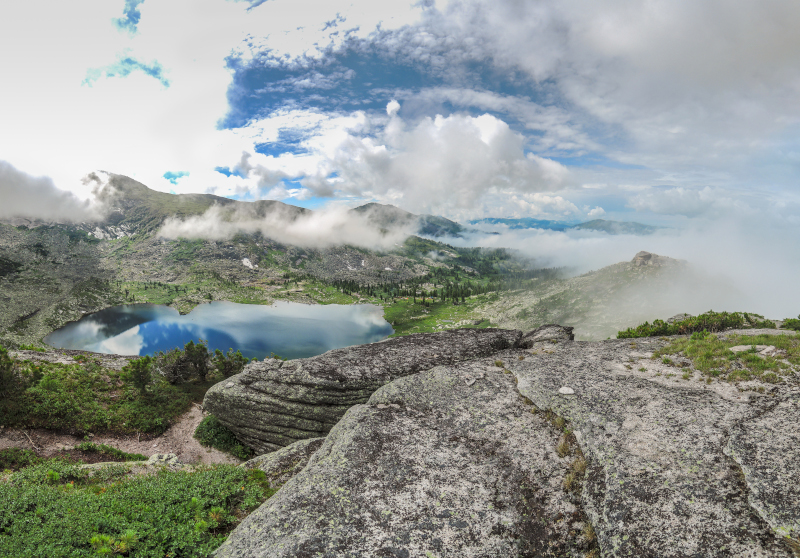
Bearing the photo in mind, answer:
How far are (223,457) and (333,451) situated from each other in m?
23.5

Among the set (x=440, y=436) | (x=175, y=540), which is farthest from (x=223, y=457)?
(x=440, y=436)

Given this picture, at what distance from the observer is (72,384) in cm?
3488

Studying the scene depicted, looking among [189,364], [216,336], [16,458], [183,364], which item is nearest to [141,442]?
[16,458]

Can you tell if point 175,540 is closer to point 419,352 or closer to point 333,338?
point 419,352

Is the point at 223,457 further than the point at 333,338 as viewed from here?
No

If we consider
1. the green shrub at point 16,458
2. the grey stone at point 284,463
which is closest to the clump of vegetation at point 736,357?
the grey stone at point 284,463

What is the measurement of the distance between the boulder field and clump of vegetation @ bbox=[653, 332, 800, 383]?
25.5 inches

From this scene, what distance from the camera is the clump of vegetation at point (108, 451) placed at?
2647 cm

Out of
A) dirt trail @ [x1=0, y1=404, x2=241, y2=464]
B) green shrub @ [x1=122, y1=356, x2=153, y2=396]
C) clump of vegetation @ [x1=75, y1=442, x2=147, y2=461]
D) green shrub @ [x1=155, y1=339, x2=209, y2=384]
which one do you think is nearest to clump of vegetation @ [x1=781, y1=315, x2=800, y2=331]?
dirt trail @ [x1=0, y1=404, x2=241, y2=464]

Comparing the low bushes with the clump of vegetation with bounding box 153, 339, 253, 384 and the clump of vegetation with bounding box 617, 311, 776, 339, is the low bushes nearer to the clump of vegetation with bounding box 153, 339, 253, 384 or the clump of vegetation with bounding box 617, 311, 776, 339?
the clump of vegetation with bounding box 153, 339, 253, 384

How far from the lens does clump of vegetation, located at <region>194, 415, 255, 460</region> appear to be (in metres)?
28.8

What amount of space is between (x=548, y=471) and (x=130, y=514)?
50.0 ft

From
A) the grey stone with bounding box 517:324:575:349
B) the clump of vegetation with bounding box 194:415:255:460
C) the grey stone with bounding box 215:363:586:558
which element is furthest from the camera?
the clump of vegetation with bounding box 194:415:255:460

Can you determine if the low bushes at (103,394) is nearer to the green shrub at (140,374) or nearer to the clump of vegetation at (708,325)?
the green shrub at (140,374)
